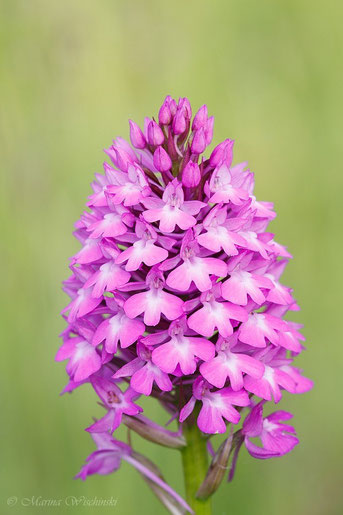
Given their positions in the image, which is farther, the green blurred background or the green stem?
the green blurred background

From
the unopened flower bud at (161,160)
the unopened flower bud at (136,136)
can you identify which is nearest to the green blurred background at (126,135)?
the unopened flower bud at (136,136)

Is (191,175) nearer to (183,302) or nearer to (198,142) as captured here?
(198,142)

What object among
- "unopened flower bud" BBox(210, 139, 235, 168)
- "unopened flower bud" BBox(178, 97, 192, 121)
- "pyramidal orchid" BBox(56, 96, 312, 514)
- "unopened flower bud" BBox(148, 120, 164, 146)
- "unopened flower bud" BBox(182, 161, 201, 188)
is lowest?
"pyramidal orchid" BBox(56, 96, 312, 514)

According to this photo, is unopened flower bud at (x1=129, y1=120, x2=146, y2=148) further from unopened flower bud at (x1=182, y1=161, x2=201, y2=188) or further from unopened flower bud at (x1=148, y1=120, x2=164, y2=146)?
unopened flower bud at (x1=182, y1=161, x2=201, y2=188)

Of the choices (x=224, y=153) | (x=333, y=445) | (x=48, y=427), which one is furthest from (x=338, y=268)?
(x=224, y=153)

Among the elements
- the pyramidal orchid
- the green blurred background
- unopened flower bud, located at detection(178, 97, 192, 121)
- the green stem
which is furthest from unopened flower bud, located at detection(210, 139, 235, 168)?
the green blurred background

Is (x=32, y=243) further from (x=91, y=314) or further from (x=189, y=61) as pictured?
(x=189, y=61)

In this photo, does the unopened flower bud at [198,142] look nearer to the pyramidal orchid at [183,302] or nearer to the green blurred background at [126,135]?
the pyramidal orchid at [183,302]
